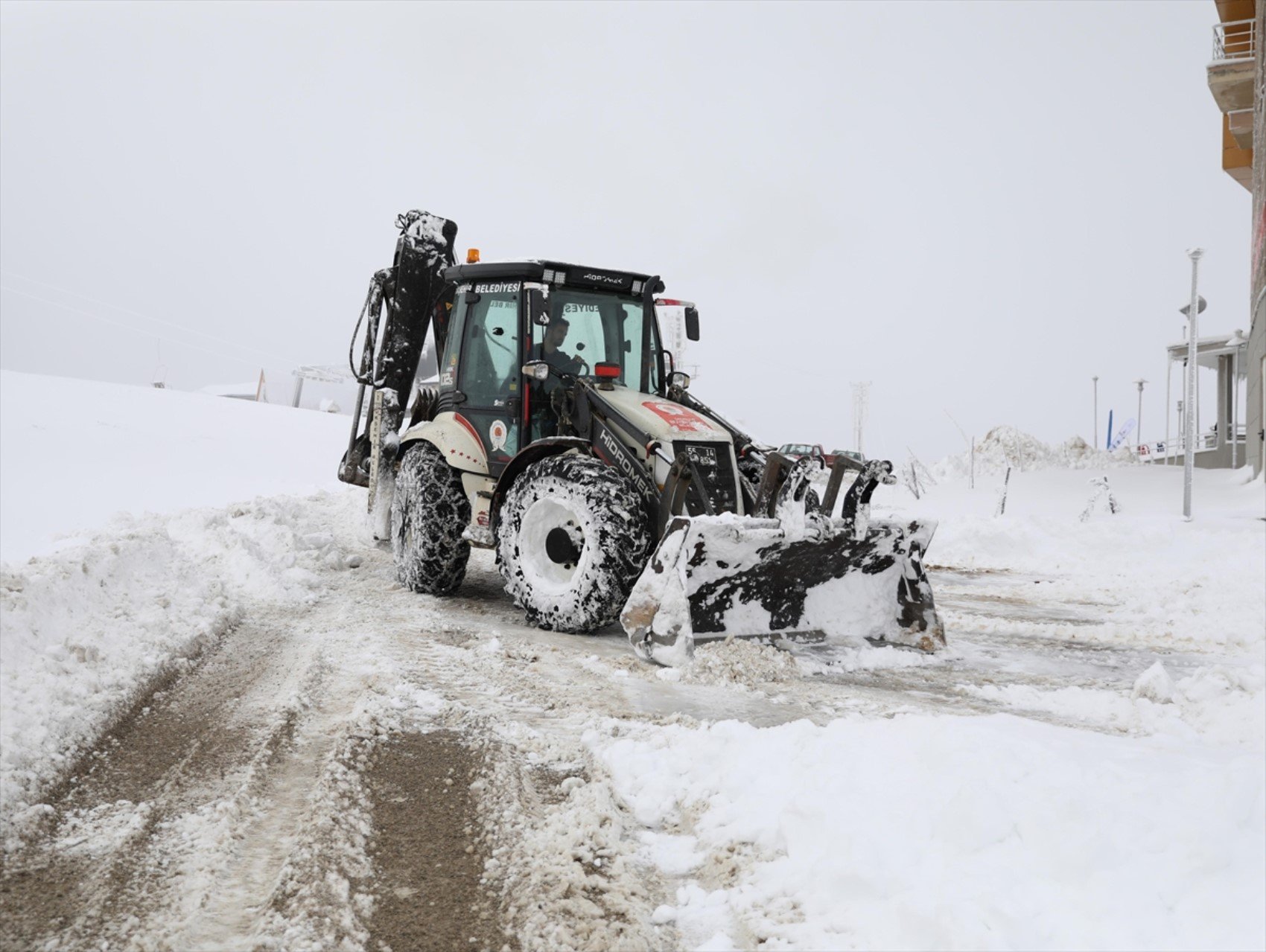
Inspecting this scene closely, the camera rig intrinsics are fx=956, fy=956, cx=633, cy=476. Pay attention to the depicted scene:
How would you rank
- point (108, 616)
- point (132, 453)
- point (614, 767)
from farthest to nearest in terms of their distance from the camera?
point (132, 453) → point (108, 616) → point (614, 767)

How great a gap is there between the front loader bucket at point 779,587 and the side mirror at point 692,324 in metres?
2.19

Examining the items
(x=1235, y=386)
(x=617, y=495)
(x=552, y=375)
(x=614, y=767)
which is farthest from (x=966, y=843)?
(x=1235, y=386)

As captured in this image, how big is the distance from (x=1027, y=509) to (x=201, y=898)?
18489mm

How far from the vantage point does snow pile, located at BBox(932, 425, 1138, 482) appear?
36.1m

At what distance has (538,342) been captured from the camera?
6805mm

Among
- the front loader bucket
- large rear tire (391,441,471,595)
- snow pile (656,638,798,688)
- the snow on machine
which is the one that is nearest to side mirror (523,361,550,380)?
the snow on machine

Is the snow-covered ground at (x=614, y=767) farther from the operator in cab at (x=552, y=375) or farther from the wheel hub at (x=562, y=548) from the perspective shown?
the operator in cab at (x=552, y=375)

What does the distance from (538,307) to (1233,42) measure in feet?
83.7

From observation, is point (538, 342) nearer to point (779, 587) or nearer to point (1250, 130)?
point (779, 587)

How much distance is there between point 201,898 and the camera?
8.35 feet

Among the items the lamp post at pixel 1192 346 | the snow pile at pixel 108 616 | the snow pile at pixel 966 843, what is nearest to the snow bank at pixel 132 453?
the snow pile at pixel 108 616

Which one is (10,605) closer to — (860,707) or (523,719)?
(523,719)

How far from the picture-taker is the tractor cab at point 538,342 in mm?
6824

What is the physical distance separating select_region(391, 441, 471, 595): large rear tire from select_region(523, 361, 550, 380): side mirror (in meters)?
1.22
